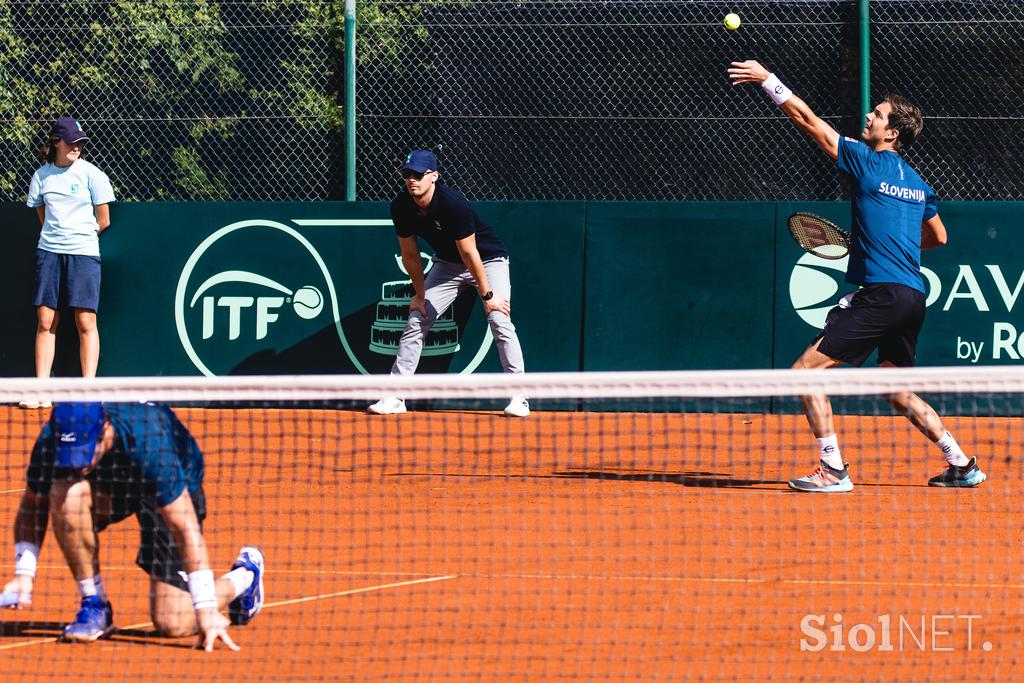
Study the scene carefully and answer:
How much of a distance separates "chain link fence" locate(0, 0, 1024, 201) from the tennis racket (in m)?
2.24

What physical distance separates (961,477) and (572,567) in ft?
9.00

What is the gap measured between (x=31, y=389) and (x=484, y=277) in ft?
18.1

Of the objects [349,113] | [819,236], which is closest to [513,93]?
[349,113]

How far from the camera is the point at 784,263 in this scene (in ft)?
36.4

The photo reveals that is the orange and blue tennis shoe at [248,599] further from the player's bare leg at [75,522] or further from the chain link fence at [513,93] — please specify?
the chain link fence at [513,93]

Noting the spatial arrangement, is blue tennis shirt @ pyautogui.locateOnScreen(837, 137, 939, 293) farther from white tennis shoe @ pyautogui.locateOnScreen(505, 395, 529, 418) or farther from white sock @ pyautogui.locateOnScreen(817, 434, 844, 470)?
white tennis shoe @ pyautogui.locateOnScreen(505, 395, 529, 418)

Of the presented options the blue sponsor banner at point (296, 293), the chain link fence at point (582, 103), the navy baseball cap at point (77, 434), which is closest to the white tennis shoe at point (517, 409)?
the blue sponsor banner at point (296, 293)

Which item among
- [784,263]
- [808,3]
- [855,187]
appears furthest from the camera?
[808,3]

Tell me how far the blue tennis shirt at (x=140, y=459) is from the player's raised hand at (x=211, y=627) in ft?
1.23

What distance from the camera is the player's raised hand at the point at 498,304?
10.3 metres

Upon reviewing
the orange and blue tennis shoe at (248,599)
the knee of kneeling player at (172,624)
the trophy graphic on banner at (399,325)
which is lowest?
the knee of kneeling player at (172,624)

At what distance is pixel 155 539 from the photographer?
511cm

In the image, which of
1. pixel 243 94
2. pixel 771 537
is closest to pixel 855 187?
pixel 771 537

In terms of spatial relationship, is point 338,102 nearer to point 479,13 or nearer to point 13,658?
point 479,13
